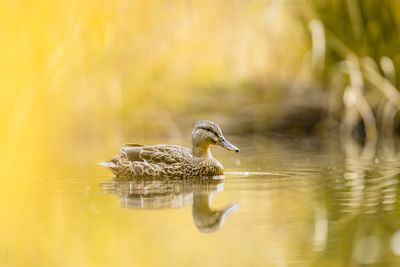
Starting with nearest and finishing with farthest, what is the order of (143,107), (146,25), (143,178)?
(143,178) → (146,25) → (143,107)

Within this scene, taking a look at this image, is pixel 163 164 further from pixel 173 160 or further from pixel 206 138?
pixel 206 138

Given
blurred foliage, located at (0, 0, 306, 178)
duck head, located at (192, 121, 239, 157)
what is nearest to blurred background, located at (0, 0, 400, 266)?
blurred foliage, located at (0, 0, 306, 178)

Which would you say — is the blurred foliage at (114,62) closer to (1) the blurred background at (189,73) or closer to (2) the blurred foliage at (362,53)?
(1) the blurred background at (189,73)

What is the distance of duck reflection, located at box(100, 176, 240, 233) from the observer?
4.16 meters

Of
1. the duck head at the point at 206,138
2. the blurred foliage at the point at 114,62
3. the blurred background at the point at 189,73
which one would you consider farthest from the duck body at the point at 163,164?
the blurred background at the point at 189,73

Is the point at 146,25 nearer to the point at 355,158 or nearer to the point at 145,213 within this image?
the point at 355,158

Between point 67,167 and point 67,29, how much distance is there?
1.82 metres

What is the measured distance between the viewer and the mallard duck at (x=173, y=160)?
6.11 m

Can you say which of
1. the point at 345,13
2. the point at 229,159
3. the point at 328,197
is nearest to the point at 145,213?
the point at 328,197

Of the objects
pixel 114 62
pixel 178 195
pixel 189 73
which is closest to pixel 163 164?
pixel 178 195


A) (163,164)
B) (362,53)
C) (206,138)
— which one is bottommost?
(163,164)

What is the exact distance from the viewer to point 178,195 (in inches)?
201

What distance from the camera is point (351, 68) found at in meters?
9.73

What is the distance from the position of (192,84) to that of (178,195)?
22.8ft
